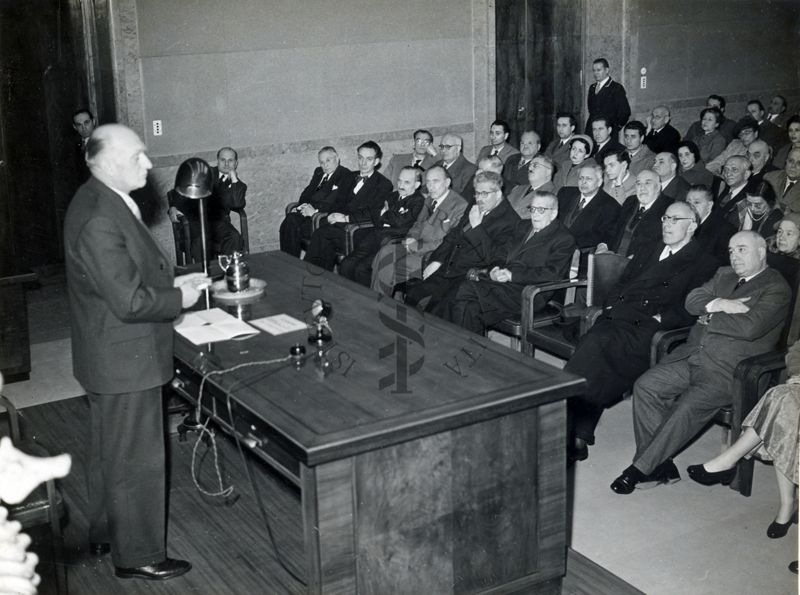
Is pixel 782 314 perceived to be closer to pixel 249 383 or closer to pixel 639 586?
pixel 639 586

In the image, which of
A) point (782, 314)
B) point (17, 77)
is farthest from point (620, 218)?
point (17, 77)

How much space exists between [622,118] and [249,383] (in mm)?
8400

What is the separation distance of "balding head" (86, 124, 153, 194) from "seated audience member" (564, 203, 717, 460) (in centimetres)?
238

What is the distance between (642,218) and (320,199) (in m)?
3.17

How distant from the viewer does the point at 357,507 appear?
2893 millimetres

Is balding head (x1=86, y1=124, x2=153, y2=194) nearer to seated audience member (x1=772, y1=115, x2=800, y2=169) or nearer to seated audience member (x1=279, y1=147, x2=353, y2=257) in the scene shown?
seated audience member (x1=279, y1=147, x2=353, y2=257)

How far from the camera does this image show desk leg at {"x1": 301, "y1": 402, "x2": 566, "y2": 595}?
2.87m

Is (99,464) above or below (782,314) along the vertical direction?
below

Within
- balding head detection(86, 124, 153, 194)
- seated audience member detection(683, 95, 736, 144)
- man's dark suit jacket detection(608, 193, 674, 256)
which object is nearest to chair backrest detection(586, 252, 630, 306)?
man's dark suit jacket detection(608, 193, 674, 256)

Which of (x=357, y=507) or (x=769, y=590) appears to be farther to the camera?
(x=769, y=590)

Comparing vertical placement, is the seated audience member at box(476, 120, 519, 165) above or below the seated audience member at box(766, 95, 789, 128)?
below

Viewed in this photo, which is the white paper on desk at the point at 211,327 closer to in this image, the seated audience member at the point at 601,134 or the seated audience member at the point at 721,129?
the seated audience member at the point at 601,134

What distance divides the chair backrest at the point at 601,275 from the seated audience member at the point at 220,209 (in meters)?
3.64

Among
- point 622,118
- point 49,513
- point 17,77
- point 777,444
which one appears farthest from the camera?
point 622,118
